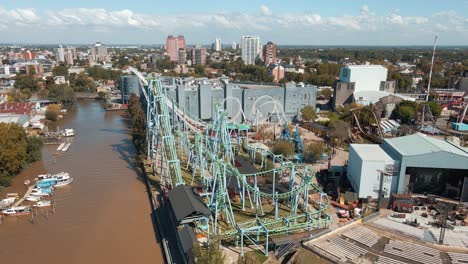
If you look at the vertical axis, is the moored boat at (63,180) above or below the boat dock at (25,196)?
above

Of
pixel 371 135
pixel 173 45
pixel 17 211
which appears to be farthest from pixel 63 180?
pixel 173 45

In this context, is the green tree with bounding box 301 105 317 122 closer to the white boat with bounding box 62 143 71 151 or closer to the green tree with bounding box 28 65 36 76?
the white boat with bounding box 62 143 71 151

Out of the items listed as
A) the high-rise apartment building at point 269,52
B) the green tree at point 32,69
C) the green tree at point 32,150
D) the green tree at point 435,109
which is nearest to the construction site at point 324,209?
the green tree at point 32,150

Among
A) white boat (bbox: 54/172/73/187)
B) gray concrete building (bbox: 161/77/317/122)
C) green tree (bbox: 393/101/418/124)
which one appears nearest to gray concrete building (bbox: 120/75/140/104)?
gray concrete building (bbox: 161/77/317/122)

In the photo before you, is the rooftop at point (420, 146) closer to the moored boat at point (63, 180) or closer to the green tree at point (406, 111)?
the green tree at point (406, 111)

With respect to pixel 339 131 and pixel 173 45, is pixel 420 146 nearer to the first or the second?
pixel 339 131

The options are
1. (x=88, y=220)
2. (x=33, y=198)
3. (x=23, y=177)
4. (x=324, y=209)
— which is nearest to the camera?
(x=324, y=209)
